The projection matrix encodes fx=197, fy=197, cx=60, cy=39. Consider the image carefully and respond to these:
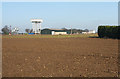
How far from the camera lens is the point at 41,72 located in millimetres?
7957

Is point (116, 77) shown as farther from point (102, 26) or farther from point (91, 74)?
point (102, 26)

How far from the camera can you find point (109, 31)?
4312 cm

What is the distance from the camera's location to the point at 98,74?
24.9ft

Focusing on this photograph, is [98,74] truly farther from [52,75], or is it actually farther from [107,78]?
[52,75]

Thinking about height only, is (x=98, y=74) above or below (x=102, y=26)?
below

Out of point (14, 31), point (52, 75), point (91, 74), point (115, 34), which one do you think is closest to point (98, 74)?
point (91, 74)

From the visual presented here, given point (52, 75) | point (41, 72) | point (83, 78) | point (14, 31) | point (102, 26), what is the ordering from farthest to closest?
1. point (14, 31)
2. point (102, 26)
3. point (41, 72)
4. point (52, 75)
5. point (83, 78)

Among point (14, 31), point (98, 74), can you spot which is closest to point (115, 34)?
point (98, 74)

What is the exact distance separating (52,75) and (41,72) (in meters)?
0.73

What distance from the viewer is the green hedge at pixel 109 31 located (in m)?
39.7

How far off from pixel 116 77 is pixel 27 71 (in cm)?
355

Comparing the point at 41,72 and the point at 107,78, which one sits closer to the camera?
the point at 107,78

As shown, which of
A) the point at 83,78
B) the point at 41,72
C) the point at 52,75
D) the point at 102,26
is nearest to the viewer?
the point at 83,78

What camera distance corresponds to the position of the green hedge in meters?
39.7
